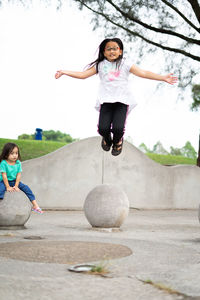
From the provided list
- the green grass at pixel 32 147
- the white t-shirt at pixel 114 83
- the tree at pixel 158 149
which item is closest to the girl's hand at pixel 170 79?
the white t-shirt at pixel 114 83

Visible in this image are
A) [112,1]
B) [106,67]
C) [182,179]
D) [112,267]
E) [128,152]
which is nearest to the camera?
[112,267]

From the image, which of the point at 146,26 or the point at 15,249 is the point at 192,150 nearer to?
the point at 146,26

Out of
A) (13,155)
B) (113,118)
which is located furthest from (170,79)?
(13,155)

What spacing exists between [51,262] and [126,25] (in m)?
13.7

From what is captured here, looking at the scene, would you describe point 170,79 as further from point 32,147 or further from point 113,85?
point 32,147

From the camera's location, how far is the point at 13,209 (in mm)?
10562

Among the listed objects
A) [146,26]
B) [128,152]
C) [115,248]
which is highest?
[146,26]

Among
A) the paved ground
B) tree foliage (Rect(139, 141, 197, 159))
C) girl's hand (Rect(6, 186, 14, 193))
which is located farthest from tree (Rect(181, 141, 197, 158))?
the paved ground

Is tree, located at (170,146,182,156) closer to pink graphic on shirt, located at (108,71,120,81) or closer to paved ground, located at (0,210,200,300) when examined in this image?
paved ground, located at (0,210,200,300)

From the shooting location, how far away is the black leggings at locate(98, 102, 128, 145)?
284 inches

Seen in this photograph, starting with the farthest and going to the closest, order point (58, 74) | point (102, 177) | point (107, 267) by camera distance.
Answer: point (102, 177) → point (58, 74) → point (107, 267)

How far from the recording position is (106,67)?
23.8ft

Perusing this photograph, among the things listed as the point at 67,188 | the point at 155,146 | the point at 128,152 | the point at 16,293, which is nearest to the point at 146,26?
the point at 128,152

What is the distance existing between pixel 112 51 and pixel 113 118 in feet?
3.42
